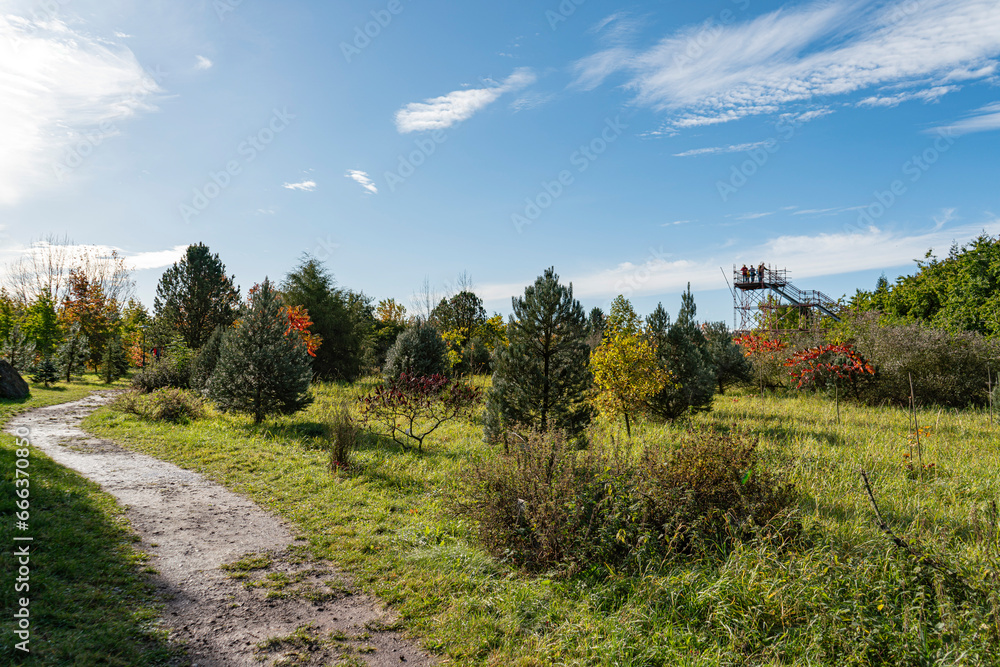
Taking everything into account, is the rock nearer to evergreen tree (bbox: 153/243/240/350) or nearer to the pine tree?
evergreen tree (bbox: 153/243/240/350)

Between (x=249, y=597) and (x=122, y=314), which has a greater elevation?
(x=122, y=314)

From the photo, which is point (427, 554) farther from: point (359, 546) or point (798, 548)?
point (798, 548)

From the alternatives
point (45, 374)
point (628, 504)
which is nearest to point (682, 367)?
point (628, 504)

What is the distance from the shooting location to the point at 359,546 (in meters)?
5.27

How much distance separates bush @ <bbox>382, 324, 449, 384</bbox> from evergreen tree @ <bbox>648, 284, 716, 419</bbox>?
868 centimetres

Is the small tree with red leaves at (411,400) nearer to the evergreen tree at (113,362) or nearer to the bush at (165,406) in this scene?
the bush at (165,406)

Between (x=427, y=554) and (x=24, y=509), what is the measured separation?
4.65 metres

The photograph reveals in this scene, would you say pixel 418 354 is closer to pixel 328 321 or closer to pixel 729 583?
pixel 328 321

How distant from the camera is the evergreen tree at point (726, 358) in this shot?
18609 millimetres

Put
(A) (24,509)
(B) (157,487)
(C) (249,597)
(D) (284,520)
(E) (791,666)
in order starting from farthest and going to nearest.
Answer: (B) (157,487)
(D) (284,520)
(A) (24,509)
(C) (249,597)
(E) (791,666)

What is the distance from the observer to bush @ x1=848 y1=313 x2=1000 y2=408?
14.5 meters

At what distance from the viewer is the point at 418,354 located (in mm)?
18672

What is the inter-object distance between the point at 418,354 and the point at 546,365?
11124mm

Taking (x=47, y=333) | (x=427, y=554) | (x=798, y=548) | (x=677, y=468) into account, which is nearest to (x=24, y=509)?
(x=427, y=554)
